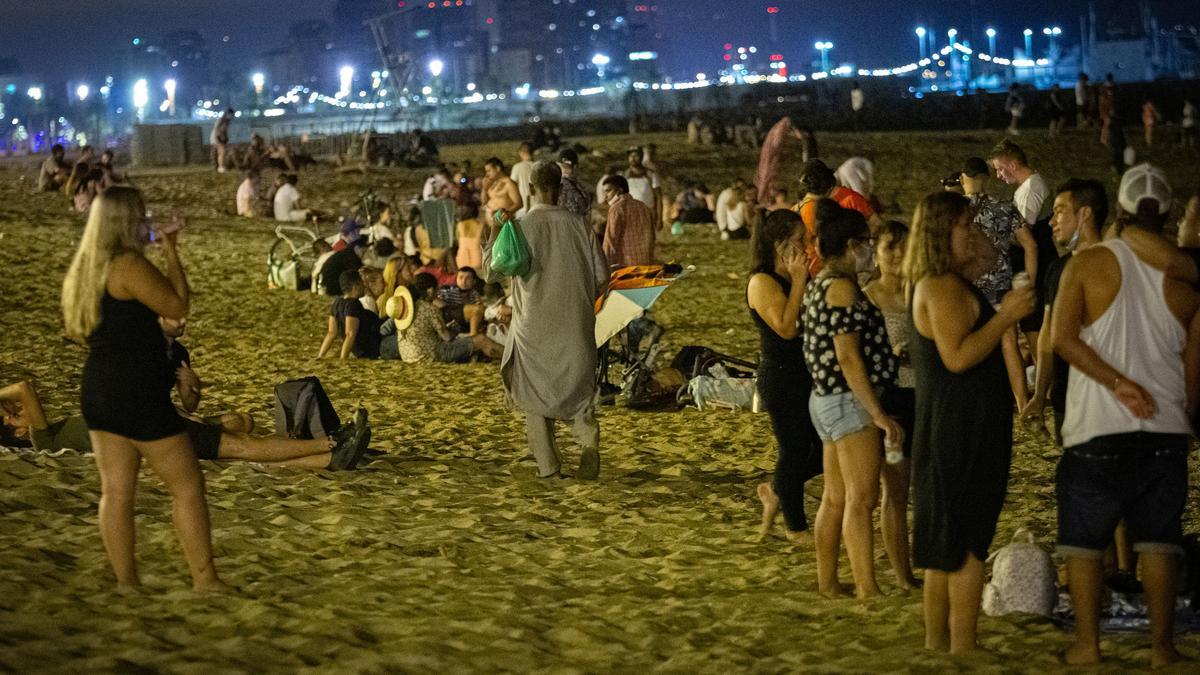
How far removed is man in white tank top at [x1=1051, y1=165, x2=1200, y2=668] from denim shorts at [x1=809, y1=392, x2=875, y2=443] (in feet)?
3.03

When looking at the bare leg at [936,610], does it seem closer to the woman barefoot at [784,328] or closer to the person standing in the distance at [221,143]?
the woman barefoot at [784,328]

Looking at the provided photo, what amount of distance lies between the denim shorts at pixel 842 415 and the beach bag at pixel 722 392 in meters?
5.08

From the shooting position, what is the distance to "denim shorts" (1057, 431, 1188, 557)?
4770 mm

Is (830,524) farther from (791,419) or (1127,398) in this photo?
(1127,398)

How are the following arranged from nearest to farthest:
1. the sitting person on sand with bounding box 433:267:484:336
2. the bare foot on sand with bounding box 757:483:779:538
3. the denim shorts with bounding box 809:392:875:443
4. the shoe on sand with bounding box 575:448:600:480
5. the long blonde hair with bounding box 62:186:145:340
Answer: the long blonde hair with bounding box 62:186:145:340
the denim shorts with bounding box 809:392:875:443
the bare foot on sand with bounding box 757:483:779:538
the shoe on sand with bounding box 575:448:600:480
the sitting person on sand with bounding box 433:267:484:336

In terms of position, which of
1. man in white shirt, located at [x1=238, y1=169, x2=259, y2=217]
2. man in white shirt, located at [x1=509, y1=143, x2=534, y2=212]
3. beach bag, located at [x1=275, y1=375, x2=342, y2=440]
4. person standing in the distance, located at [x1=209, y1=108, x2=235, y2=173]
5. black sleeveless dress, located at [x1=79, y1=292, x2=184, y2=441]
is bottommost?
beach bag, located at [x1=275, y1=375, x2=342, y2=440]

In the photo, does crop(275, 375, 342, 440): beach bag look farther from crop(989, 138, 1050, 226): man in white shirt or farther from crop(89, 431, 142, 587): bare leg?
crop(989, 138, 1050, 226): man in white shirt

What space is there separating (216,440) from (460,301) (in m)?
5.80

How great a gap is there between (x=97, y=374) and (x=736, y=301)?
1197cm

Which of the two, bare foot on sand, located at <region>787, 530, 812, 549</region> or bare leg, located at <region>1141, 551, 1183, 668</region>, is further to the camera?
bare foot on sand, located at <region>787, 530, 812, 549</region>

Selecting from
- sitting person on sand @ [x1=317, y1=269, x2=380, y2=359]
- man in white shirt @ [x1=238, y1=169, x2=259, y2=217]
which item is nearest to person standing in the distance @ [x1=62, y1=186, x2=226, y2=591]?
sitting person on sand @ [x1=317, y1=269, x2=380, y2=359]

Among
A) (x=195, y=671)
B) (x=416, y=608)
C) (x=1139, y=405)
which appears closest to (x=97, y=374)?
(x=195, y=671)

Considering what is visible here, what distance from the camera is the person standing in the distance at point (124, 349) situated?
5508 mm

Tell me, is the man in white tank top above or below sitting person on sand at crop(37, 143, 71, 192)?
below
